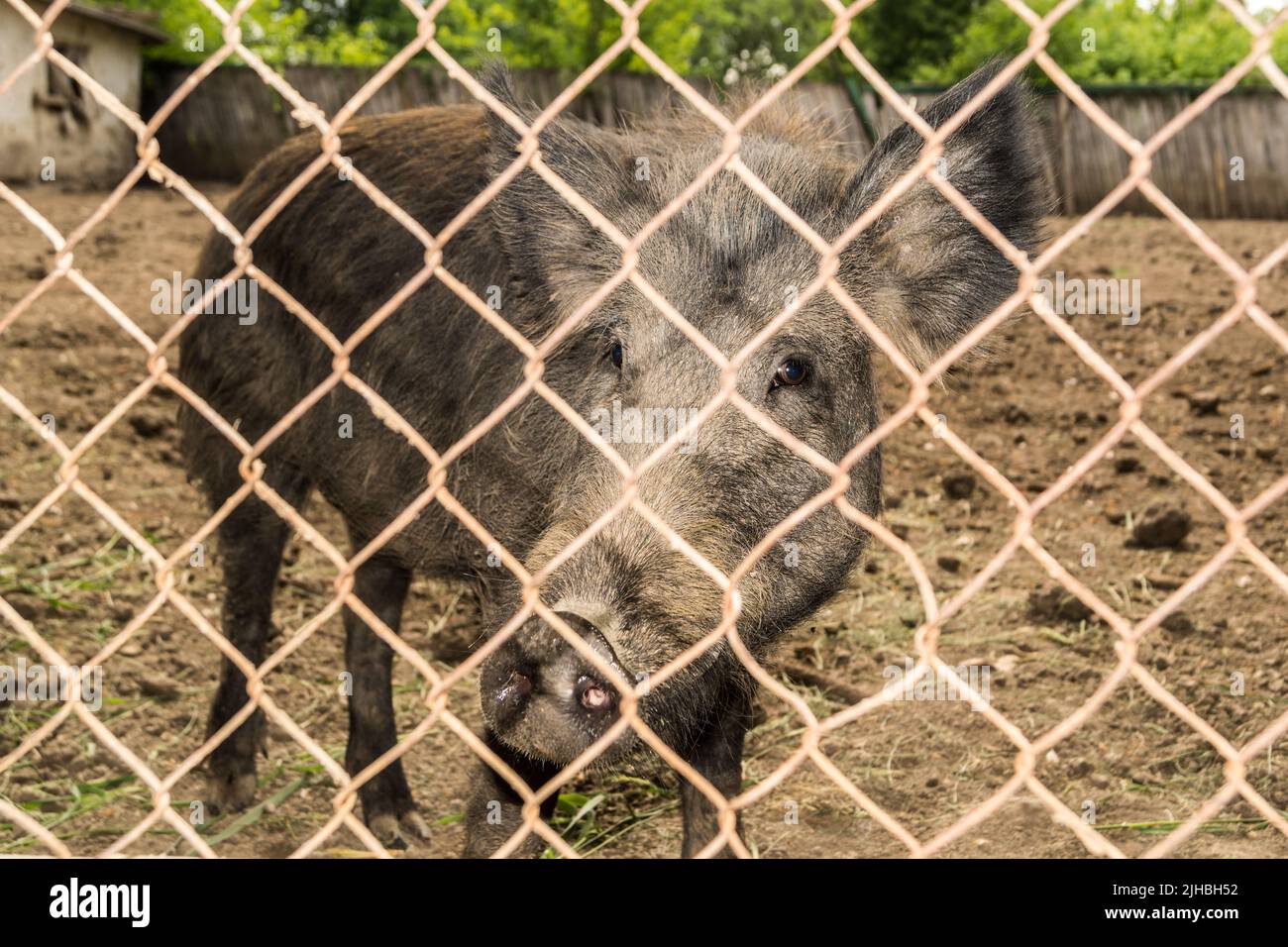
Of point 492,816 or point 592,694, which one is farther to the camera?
point 492,816

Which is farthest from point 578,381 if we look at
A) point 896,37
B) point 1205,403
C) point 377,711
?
point 896,37

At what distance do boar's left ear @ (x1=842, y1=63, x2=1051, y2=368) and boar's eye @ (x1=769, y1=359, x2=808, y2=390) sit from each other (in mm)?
317

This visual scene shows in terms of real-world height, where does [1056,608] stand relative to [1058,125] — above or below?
below

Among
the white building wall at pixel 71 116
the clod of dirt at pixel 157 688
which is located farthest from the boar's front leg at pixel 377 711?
the white building wall at pixel 71 116

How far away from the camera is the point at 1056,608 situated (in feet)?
18.2

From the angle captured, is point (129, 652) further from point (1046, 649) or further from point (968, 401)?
point (968, 401)

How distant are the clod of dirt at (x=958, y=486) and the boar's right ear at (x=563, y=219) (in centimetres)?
353

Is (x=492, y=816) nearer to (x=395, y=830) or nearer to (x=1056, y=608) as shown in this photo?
(x=395, y=830)

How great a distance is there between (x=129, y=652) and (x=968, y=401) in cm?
506

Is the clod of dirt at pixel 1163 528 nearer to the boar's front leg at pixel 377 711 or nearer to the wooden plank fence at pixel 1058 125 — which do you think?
the boar's front leg at pixel 377 711

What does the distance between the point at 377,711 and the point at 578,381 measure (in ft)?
5.48

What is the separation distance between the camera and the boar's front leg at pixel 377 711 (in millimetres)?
4520

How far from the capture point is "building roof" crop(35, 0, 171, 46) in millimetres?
17875

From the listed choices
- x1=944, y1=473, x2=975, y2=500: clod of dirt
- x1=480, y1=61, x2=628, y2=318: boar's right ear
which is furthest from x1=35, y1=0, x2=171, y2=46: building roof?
x1=480, y1=61, x2=628, y2=318: boar's right ear
